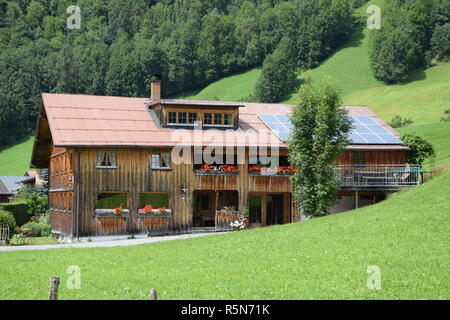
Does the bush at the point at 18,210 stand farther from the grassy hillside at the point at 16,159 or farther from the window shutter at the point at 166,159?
the grassy hillside at the point at 16,159

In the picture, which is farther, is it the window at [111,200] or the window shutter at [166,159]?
the window at [111,200]

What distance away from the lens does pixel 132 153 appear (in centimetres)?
3781

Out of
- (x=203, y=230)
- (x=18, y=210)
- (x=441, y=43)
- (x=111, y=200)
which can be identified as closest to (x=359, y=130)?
(x=203, y=230)

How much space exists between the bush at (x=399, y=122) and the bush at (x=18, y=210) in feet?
160

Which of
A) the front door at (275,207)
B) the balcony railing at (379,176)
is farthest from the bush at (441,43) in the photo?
the front door at (275,207)

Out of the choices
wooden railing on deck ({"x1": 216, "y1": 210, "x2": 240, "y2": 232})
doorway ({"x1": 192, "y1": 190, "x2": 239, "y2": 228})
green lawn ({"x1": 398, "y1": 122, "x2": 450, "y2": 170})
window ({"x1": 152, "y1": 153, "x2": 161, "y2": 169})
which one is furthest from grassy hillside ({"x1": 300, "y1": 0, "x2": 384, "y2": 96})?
window ({"x1": 152, "y1": 153, "x2": 161, "y2": 169})

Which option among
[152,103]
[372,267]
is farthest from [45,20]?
[372,267]

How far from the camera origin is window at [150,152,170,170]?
38.5 meters

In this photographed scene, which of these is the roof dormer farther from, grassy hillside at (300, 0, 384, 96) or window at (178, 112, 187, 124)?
grassy hillside at (300, 0, 384, 96)

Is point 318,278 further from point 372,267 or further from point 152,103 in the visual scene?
point 152,103

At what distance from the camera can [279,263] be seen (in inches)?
867

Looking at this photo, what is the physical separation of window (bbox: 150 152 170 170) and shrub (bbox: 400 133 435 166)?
15935mm

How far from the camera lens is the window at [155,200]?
133 ft

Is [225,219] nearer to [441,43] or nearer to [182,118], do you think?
[182,118]
